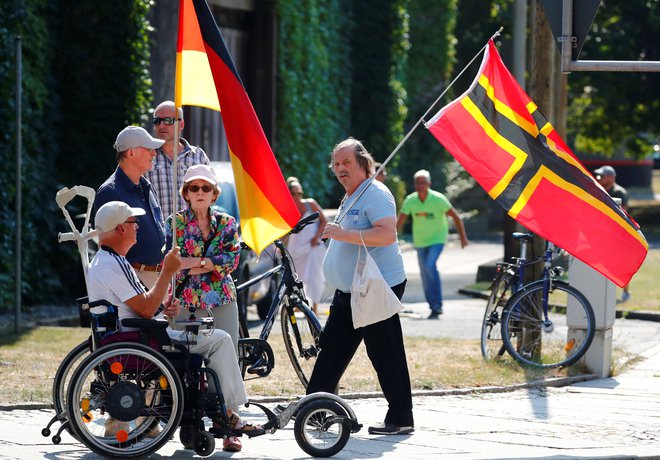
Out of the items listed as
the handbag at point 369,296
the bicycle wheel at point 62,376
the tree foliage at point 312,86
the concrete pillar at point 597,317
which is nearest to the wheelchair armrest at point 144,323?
the bicycle wheel at point 62,376

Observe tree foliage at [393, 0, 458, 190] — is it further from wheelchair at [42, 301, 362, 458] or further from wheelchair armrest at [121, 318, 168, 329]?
wheelchair armrest at [121, 318, 168, 329]

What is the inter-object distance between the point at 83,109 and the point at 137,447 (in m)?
9.84

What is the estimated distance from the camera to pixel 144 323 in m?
7.26

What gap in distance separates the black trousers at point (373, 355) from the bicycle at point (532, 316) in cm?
319

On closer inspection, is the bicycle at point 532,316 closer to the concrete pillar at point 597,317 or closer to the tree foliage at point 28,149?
the concrete pillar at point 597,317

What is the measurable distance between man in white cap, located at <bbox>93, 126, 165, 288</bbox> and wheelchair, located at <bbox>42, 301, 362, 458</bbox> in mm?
1038

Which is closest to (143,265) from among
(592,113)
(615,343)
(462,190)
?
(615,343)

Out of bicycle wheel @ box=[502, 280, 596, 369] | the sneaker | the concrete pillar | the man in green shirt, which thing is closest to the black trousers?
the sneaker

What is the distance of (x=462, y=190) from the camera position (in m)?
37.8

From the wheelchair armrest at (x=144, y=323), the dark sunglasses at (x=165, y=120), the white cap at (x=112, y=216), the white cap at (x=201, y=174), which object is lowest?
the wheelchair armrest at (x=144, y=323)

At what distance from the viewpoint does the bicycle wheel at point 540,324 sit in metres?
11.3

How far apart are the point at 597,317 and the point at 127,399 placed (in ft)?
17.3

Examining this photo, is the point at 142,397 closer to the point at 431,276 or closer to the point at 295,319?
the point at 295,319

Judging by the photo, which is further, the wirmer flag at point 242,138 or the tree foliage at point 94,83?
the tree foliage at point 94,83
